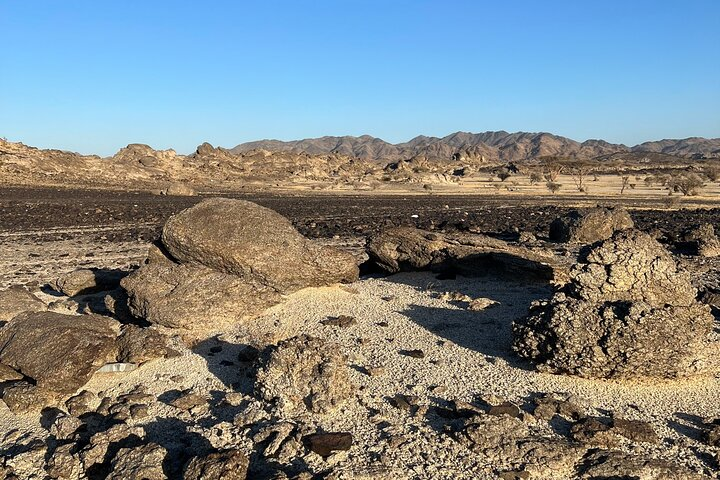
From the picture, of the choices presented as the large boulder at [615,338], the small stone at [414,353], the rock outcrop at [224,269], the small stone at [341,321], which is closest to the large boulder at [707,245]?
the large boulder at [615,338]

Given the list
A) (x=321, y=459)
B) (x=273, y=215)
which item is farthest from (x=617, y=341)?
(x=273, y=215)

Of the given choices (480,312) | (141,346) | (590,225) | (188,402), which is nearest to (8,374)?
(141,346)

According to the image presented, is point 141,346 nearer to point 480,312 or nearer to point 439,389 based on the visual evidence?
point 439,389

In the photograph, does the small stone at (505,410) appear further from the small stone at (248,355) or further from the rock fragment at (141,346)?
the rock fragment at (141,346)

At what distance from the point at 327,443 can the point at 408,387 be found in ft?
5.16

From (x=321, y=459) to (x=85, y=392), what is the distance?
11.3 feet

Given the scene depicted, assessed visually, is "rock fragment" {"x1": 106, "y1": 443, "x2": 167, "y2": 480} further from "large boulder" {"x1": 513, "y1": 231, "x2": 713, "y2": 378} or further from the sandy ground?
"large boulder" {"x1": 513, "y1": 231, "x2": 713, "y2": 378}

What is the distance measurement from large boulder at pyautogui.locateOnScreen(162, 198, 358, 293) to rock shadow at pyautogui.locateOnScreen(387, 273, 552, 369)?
5.94 feet

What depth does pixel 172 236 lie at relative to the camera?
1001 centimetres

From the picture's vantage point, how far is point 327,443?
18.5 ft

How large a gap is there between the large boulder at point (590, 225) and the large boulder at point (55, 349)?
46.1ft

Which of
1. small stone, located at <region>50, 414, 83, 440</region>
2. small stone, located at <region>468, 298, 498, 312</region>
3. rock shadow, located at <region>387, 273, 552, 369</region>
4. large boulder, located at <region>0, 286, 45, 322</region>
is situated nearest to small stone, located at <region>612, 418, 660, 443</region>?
rock shadow, located at <region>387, 273, 552, 369</region>

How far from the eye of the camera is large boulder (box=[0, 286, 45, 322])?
32.0 ft

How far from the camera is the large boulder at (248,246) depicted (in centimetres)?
977
